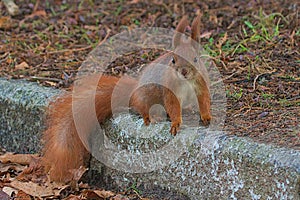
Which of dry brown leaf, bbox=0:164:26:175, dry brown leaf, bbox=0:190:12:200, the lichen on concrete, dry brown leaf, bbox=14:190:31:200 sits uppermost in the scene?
the lichen on concrete

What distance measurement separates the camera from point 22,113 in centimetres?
395

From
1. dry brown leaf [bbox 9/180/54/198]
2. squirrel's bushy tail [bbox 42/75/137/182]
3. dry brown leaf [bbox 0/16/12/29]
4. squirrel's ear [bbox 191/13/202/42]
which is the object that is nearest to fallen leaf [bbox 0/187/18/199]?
dry brown leaf [bbox 9/180/54/198]

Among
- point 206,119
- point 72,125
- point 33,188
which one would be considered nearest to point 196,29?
point 206,119

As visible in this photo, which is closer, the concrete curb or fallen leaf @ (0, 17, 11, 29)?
the concrete curb

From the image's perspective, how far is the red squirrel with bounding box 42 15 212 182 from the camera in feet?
10.4

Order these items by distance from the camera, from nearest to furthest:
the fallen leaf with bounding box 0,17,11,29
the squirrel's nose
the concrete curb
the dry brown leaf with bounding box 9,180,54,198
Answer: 1. the concrete curb
2. the squirrel's nose
3. the dry brown leaf with bounding box 9,180,54,198
4. the fallen leaf with bounding box 0,17,11,29

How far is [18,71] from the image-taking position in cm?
441

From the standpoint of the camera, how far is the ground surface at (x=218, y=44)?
3318mm

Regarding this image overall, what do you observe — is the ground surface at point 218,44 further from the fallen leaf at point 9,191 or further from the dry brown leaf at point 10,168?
the fallen leaf at point 9,191

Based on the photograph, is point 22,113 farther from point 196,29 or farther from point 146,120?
point 196,29

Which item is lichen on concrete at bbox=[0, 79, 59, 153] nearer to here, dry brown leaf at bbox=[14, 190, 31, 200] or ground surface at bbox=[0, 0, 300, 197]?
ground surface at bbox=[0, 0, 300, 197]

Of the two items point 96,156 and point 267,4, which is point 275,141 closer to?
point 96,156

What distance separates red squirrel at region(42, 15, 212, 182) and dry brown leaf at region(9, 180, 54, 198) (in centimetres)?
8

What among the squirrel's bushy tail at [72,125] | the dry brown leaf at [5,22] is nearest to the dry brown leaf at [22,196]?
the squirrel's bushy tail at [72,125]
